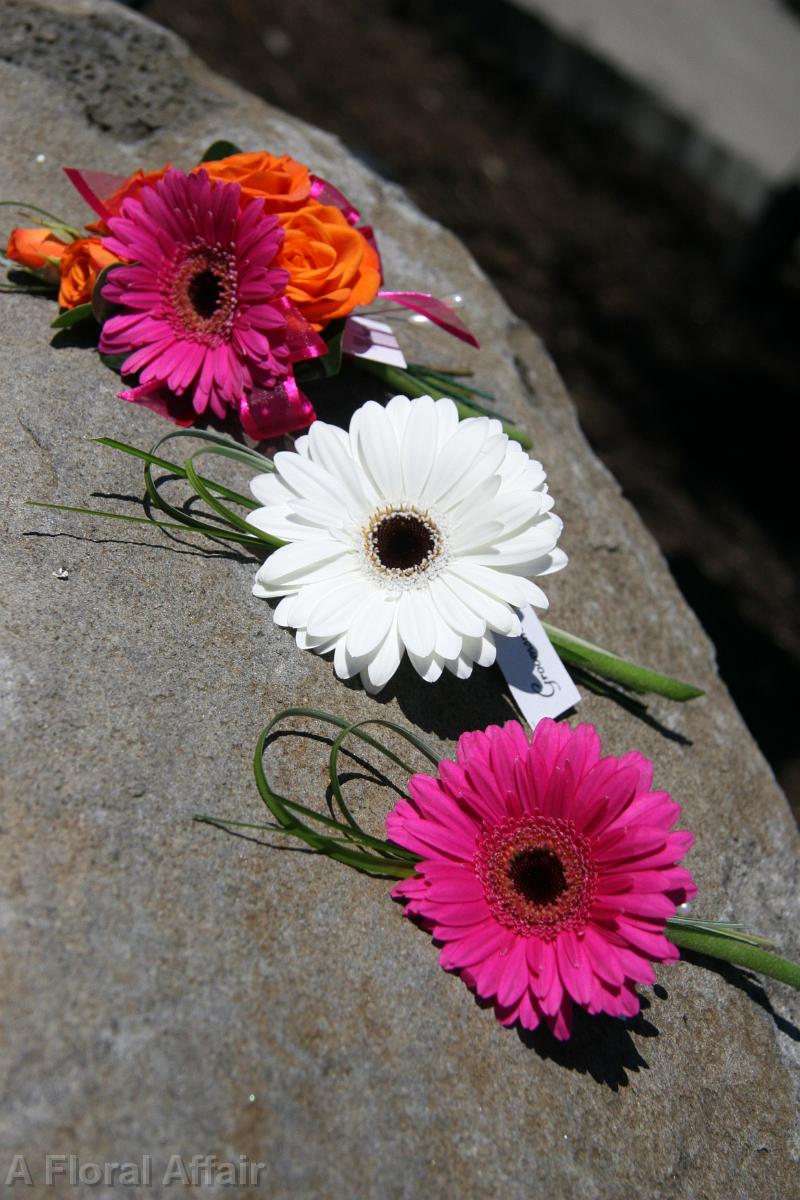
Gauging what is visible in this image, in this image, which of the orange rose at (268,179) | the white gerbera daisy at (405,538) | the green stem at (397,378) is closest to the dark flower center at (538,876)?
the white gerbera daisy at (405,538)

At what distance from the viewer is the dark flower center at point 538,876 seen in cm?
129

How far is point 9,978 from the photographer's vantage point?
108 centimetres

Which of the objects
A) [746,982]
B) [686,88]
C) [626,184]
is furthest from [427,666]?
[686,88]

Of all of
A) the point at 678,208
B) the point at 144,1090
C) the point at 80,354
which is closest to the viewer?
the point at 144,1090

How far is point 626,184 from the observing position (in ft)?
14.3

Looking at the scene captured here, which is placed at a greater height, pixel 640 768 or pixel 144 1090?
pixel 640 768

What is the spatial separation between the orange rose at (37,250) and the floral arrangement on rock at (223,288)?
7cm

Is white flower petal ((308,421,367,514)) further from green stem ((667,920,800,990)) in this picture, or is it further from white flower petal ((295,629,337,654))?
green stem ((667,920,800,990))

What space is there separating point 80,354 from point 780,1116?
1572 mm

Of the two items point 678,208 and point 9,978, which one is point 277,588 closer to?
point 9,978

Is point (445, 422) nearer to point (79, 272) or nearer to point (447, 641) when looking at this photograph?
point (447, 641)

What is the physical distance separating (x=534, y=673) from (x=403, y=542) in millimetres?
343

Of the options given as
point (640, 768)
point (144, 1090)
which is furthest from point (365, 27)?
point (144, 1090)

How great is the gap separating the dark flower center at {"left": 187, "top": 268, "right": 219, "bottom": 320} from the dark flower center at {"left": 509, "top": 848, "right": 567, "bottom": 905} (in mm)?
943
